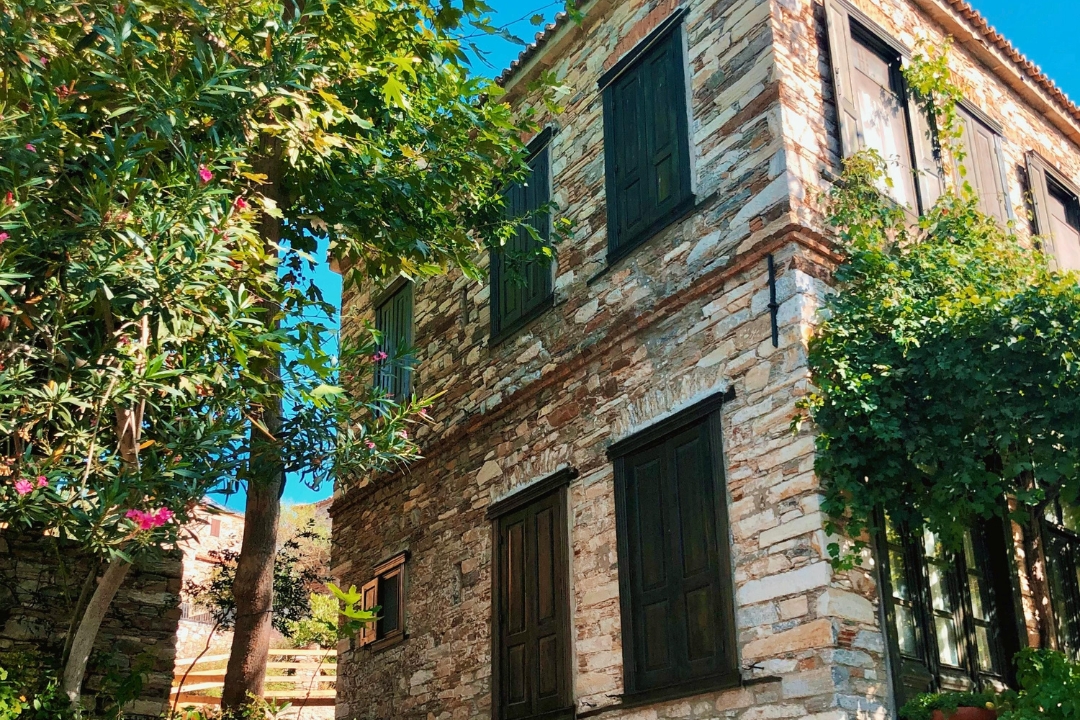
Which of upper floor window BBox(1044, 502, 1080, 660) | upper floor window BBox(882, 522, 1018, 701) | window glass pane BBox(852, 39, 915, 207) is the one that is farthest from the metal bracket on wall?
upper floor window BBox(1044, 502, 1080, 660)

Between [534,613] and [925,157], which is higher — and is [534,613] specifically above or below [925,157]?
below

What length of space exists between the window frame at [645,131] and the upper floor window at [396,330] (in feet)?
11.7

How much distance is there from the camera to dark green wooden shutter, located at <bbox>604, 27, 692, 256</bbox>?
8109 mm

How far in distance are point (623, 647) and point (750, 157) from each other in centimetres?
346

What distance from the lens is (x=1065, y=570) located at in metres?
8.22

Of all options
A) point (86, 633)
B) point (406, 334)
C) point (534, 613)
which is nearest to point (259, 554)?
point (86, 633)

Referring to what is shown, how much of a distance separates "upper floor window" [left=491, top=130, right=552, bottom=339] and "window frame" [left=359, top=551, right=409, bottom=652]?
254cm

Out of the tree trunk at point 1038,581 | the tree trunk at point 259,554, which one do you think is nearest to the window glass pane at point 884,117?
the tree trunk at point 1038,581

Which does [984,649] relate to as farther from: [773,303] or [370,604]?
[370,604]

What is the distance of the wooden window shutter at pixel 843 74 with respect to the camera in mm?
7633

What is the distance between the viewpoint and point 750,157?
7.39 m

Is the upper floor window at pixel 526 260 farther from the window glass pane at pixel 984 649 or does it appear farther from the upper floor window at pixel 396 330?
the window glass pane at pixel 984 649

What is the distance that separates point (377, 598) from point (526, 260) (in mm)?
3914

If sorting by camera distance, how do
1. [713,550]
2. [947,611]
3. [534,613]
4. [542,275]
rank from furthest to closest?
[542,275], [534,613], [947,611], [713,550]
